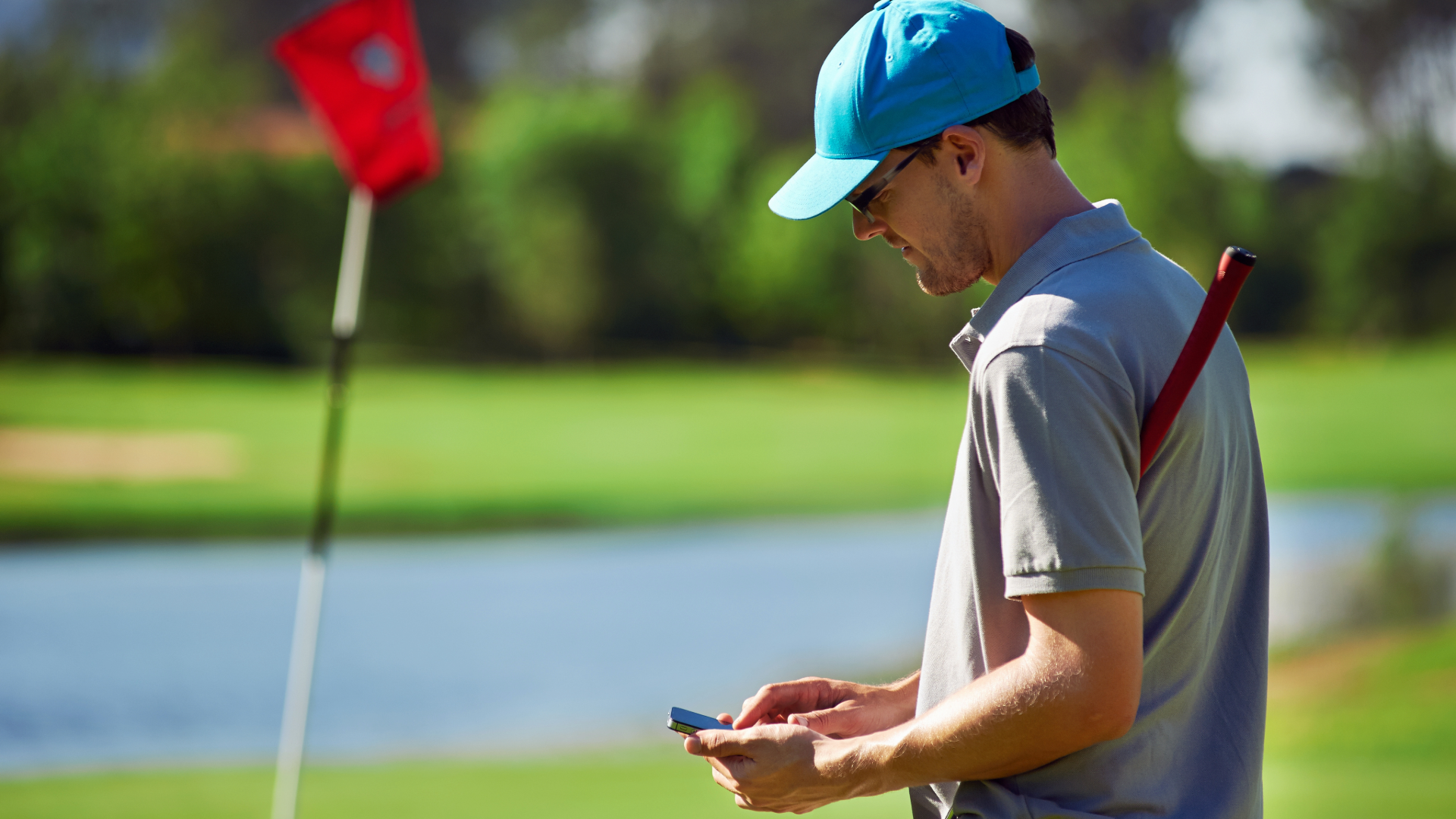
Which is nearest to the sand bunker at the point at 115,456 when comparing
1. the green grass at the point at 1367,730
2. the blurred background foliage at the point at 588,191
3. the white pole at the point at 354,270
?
the blurred background foliage at the point at 588,191

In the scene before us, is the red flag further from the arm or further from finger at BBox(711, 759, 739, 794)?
the arm

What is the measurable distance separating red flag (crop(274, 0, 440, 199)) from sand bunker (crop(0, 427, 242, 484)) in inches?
655

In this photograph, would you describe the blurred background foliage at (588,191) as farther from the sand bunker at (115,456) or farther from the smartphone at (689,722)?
the smartphone at (689,722)

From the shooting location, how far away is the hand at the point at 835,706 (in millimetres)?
1224

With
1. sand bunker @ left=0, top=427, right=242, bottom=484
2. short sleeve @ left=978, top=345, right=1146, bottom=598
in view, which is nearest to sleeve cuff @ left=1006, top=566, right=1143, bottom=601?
short sleeve @ left=978, top=345, right=1146, bottom=598

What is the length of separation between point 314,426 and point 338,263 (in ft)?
13.0

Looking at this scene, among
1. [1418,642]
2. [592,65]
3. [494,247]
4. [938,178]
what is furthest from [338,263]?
[938,178]

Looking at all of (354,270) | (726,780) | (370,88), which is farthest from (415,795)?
(726,780)

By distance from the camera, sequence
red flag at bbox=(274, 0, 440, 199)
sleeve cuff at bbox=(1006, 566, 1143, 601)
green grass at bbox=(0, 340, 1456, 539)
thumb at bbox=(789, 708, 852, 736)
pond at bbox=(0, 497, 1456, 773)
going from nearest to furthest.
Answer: sleeve cuff at bbox=(1006, 566, 1143, 601)
thumb at bbox=(789, 708, 852, 736)
red flag at bbox=(274, 0, 440, 199)
pond at bbox=(0, 497, 1456, 773)
green grass at bbox=(0, 340, 1456, 539)

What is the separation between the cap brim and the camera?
1052mm

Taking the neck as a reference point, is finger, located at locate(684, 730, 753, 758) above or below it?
below

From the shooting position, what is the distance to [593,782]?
14.9ft

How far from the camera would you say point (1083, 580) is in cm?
88

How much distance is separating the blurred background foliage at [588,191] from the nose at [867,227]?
20579 millimetres
